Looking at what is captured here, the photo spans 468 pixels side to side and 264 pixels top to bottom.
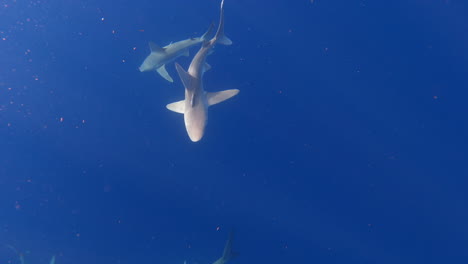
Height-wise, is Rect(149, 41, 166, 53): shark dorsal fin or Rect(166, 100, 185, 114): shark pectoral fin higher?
Rect(149, 41, 166, 53): shark dorsal fin

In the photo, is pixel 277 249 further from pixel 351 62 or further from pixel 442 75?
pixel 442 75

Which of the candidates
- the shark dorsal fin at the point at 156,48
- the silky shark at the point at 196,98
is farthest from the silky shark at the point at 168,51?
the silky shark at the point at 196,98

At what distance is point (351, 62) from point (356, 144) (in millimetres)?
2129

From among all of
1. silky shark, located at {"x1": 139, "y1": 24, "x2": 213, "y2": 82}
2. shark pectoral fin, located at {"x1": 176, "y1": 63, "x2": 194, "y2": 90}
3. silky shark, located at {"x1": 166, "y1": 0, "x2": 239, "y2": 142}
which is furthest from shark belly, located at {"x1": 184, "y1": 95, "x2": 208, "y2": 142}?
silky shark, located at {"x1": 139, "y1": 24, "x2": 213, "y2": 82}

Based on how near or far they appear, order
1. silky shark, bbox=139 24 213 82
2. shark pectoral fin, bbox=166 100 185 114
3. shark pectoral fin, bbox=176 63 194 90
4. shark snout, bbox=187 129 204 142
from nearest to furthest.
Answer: shark pectoral fin, bbox=176 63 194 90
shark snout, bbox=187 129 204 142
shark pectoral fin, bbox=166 100 185 114
silky shark, bbox=139 24 213 82

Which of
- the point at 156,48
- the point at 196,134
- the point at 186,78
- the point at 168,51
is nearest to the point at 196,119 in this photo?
the point at 196,134

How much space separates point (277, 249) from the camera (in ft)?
36.2

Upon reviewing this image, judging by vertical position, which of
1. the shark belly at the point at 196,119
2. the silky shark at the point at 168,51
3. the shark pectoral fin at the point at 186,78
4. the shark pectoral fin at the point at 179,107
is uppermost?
the silky shark at the point at 168,51

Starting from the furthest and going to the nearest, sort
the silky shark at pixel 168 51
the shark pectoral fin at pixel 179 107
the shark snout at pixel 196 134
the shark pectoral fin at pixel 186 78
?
the silky shark at pixel 168 51
the shark pectoral fin at pixel 179 107
the shark snout at pixel 196 134
the shark pectoral fin at pixel 186 78

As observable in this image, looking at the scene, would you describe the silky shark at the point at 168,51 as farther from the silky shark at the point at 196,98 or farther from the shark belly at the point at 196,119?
the shark belly at the point at 196,119

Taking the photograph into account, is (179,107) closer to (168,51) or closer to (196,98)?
(196,98)

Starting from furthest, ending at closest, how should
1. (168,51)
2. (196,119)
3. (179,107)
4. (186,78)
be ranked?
1. (168,51)
2. (179,107)
3. (196,119)
4. (186,78)

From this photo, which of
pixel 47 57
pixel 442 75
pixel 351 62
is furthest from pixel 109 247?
pixel 442 75

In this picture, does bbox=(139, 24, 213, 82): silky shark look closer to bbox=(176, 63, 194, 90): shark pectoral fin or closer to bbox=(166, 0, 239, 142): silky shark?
bbox=(166, 0, 239, 142): silky shark
